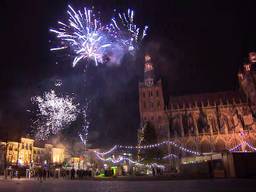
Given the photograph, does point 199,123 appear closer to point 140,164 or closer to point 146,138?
point 146,138

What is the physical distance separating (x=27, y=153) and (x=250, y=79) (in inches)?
2763

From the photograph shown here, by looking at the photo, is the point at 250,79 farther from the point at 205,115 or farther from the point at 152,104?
the point at 152,104

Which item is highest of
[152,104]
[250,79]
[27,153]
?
[250,79]

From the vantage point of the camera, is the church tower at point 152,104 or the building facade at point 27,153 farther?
the church tower at point 152,104

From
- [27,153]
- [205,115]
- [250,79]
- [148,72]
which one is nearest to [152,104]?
[148,72]

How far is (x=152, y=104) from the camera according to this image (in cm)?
8169

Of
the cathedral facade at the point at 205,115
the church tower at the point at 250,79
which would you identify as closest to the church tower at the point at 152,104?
→ the cathedral facade at the point at 205,115

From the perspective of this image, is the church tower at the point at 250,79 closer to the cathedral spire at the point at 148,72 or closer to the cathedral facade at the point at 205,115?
the cathedral facade at the point at 205,115

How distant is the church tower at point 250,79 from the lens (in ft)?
255

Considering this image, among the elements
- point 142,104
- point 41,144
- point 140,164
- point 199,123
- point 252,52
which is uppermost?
point 252,52

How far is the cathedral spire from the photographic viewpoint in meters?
85.6

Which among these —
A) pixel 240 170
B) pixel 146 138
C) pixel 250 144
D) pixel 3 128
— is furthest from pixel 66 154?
pixel 240 170

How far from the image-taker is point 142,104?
81812 mm

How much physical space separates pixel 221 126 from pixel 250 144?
11479 mm
